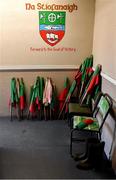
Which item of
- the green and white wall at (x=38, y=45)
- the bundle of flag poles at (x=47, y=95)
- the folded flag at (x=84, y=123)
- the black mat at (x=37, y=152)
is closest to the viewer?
the black mat at (x=37, y=152)

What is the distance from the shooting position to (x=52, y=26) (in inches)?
166

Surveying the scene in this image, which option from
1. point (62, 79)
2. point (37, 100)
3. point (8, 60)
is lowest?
point (37, 100)

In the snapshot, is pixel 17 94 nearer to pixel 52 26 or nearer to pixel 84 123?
pixel 52 26

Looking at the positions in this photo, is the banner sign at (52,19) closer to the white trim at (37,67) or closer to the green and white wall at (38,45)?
the green and white wall at (38,45)

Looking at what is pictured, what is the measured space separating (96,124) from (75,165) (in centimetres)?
55

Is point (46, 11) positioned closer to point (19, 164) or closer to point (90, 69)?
point (90, 69)

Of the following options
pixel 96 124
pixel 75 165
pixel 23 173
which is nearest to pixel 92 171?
pixel 75 165

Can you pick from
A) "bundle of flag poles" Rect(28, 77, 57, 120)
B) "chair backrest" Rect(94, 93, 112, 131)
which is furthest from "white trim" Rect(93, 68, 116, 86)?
"bundle of flag poles" Rect(28, 77, 57, 120)

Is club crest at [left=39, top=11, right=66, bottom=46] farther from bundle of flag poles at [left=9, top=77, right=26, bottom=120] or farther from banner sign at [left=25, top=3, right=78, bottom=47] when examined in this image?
bundle of flag poles at [left=9, top=77, right=26, bottom=120]

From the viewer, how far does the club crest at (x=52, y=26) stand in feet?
13.7

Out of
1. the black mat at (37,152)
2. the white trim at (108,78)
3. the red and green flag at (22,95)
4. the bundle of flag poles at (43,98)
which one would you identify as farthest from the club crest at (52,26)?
the black mat at (37,152)

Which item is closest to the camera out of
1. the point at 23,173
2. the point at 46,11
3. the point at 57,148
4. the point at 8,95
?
the point at 23,173

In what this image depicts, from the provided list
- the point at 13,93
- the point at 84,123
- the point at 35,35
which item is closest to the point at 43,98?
the point at 13,93

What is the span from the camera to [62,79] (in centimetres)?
445
